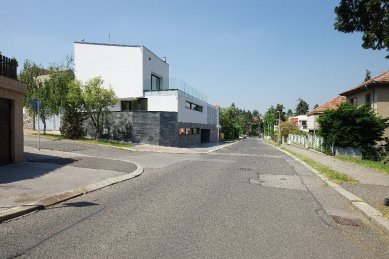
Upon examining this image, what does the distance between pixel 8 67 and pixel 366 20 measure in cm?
1182

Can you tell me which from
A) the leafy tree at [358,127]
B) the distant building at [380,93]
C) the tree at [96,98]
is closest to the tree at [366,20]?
the leafy tree at [358,127]

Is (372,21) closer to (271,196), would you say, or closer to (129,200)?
(271,196)

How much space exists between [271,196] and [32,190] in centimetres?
637

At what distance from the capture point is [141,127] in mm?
29000

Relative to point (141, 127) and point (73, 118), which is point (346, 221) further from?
point (73, 118)

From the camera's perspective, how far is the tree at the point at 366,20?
686 centimetres

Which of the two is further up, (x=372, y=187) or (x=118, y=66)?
(x=118, y=66)

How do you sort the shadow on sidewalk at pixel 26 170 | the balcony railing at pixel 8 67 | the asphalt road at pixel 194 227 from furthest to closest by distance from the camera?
the balcony railing at pixel 8 67 → the shadow on sidewalk at pixel 26 170 → the asphalt road at pixel 194 227

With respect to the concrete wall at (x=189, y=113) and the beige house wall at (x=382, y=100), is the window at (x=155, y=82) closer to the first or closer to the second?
the concrete wall at (x=189, y=113)

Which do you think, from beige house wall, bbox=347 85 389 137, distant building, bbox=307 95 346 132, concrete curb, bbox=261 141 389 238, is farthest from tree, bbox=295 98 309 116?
concrete curb, bbox=261 141 389 238

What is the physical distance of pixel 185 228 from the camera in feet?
18.1

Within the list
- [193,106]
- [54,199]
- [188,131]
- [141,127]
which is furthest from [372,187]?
[193,106]

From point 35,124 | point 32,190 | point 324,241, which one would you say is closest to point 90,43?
point 35,124

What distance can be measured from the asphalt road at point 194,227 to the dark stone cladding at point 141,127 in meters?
19.7
